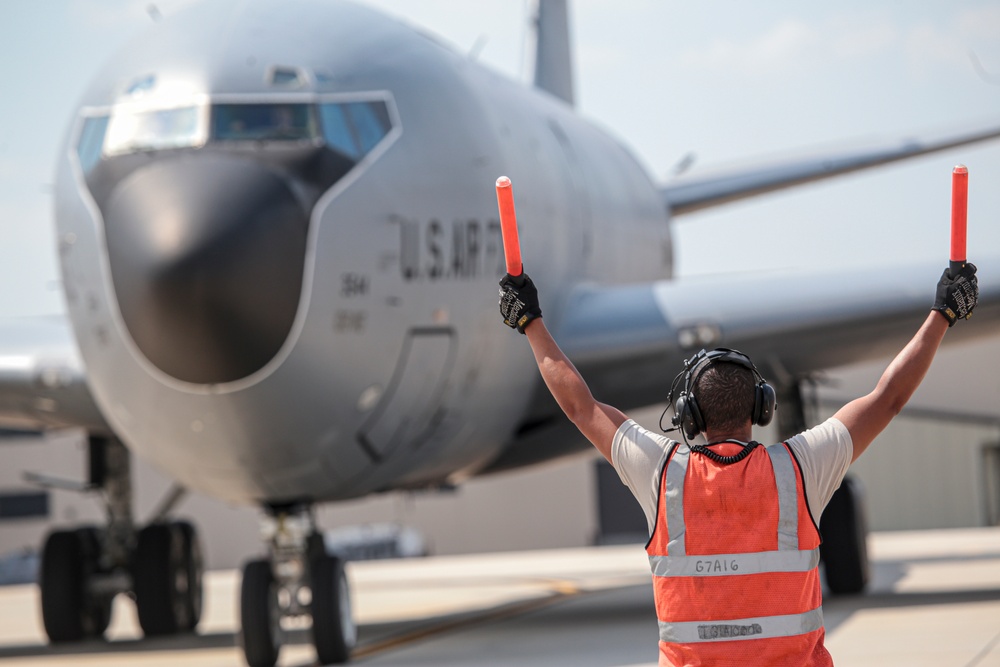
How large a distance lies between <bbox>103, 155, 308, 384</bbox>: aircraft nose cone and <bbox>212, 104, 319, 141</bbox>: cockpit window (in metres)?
0.23

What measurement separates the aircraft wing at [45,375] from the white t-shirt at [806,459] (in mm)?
8708

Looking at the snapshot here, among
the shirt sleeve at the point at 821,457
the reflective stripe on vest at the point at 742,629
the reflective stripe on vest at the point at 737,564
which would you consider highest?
the shirt sleeve at the point at 821,457

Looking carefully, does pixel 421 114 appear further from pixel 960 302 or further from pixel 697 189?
pixel 697 189

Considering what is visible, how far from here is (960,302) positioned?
12.5 ft

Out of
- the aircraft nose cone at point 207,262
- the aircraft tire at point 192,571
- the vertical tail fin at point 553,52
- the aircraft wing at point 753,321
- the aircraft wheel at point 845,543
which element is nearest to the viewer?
the aircraft nose cone at point 207,262

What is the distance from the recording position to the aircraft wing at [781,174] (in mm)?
16422

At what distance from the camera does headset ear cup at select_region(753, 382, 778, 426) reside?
3615 millimetres

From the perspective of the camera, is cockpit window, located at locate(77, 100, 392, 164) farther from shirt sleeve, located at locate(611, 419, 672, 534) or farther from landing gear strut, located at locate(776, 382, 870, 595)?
shirt sleeve, located at locate(611, 419, 672, 534)

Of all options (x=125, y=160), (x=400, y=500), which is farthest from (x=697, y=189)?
(x=400, y=500)

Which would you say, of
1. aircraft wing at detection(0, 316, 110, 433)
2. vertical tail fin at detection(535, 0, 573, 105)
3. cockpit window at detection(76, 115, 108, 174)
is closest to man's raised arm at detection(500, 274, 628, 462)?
cockpit window at detection(76, 115, 108, 174)

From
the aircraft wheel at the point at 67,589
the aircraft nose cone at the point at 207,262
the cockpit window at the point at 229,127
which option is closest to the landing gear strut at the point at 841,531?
the cockpit window at the point at 229,127

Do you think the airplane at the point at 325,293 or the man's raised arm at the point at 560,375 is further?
the airplane at the point at 325,293

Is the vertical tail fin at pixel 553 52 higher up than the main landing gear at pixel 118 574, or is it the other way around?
the vertical tail fin at pixel 553 52

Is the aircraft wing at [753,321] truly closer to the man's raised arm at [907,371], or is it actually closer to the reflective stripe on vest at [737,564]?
the man's raised arm at [907,371]
